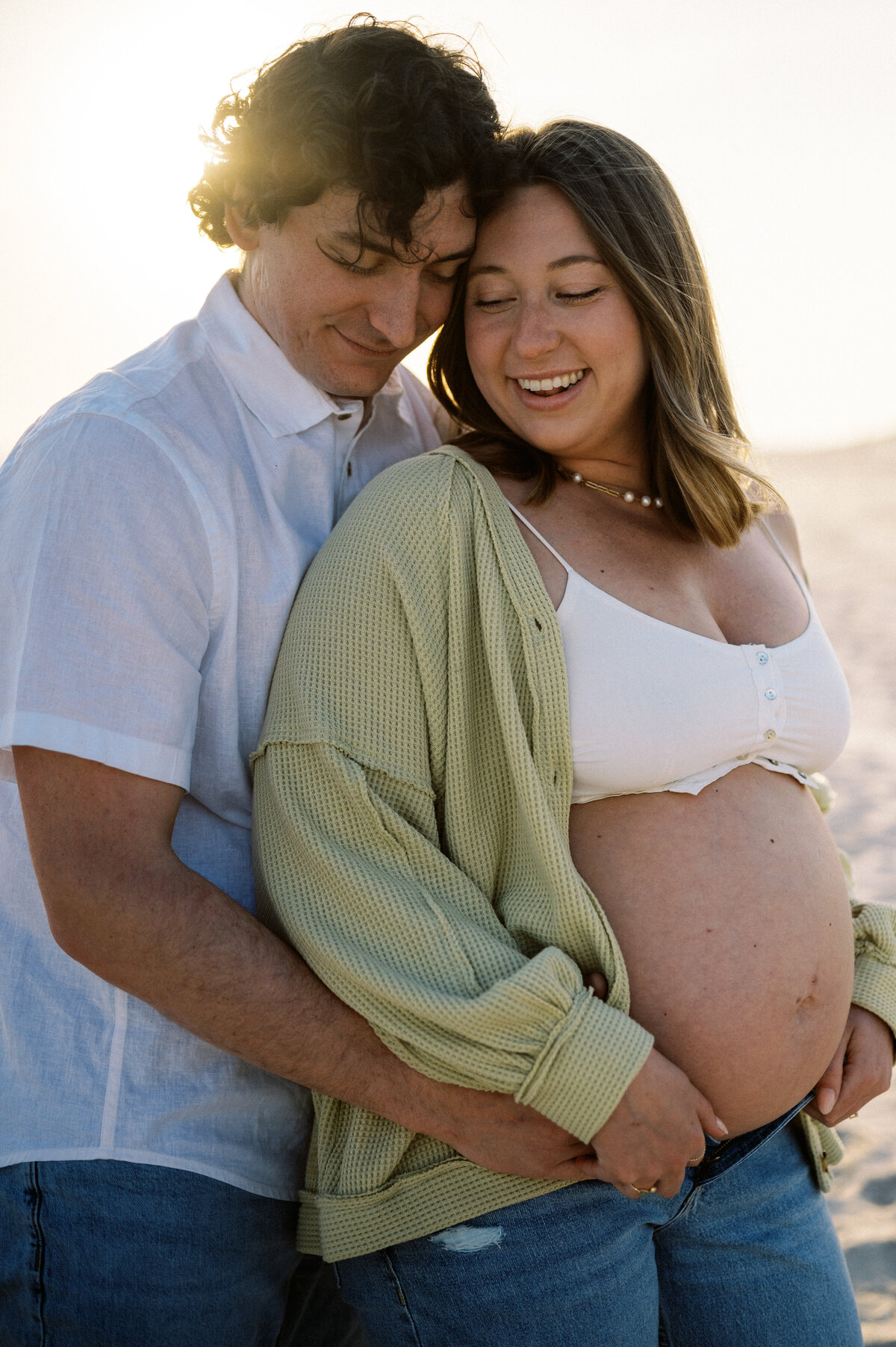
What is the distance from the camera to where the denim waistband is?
5.85 feet

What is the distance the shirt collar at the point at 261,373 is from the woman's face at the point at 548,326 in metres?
0.36

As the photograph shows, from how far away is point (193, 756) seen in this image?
1735 mm

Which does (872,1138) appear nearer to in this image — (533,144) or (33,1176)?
(33,1176)

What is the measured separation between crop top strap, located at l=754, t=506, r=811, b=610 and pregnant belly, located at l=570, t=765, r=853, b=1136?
56cm

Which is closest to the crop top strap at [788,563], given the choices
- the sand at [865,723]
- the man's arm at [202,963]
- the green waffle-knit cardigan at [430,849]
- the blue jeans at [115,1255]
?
the sand at [865,723]

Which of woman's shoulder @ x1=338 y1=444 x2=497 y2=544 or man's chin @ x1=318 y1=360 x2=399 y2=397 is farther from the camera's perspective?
man's chin @ x1=318 y1=360 x2=399 y2=397

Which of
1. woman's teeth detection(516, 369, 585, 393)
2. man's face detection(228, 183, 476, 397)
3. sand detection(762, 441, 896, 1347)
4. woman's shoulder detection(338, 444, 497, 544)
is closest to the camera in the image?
woman's shoulder detection(338, 444, 497, 544)

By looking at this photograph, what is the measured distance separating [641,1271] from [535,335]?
1.58m

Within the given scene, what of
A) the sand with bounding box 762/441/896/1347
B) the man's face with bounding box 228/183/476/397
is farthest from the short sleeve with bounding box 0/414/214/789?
the sand with bounding box 762/441/896/1347

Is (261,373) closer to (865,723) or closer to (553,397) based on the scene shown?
(553,397)

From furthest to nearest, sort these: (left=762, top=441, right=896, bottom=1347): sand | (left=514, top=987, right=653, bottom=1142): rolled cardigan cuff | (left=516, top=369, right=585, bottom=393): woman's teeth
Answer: (left=762, top=441, right=896, bottom=1347): sand
(left=516, top=369, right=585, bottom=393): woman's teeth
(left=514, top=987, right=653, bottom=1142): rolled cardigan cuff

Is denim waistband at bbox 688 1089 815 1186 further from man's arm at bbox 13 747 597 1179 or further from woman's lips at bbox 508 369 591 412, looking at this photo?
woman's lips at bbox 508 369 591 412

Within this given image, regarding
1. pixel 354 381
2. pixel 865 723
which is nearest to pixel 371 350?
pixel 354 381

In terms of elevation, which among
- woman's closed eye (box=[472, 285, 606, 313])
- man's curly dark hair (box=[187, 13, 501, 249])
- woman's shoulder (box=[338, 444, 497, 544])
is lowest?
woman's shoulder (box=[338, 444, 497, 544])
